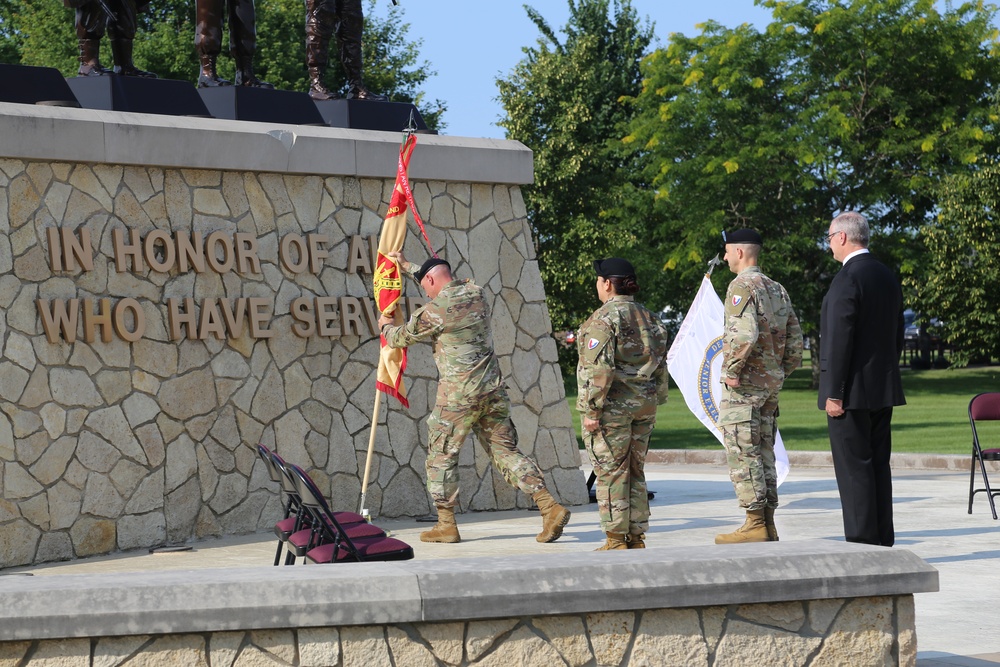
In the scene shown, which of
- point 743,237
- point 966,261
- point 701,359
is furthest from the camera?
point 966,261

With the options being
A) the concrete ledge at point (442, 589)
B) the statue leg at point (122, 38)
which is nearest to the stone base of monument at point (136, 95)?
the statue leg at point (122, 38)

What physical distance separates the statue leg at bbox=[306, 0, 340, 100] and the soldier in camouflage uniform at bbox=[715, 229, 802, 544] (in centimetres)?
452

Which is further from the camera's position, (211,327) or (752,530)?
(211,327)

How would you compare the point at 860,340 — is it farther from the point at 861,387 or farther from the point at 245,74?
the point at 245,74

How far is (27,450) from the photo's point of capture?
9320mm

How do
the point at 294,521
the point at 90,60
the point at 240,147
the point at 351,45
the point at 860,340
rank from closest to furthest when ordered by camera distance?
the point at 294,521 → the point at 860,340 → the point at 240,147 → the point at 90,60 → the point at 351,45

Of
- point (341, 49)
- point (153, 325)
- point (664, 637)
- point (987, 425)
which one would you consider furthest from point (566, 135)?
point (664, 637)

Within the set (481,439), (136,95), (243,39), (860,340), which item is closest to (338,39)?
(243,39)

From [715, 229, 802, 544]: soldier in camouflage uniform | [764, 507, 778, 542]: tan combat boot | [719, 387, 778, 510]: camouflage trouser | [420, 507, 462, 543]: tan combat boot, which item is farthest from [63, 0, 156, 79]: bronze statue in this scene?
[764, 507, 778, 542]: tan combat boot

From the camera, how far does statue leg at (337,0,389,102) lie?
40.4 feet

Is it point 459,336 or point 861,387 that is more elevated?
point 459,336

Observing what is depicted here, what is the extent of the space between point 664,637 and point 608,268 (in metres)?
3.87

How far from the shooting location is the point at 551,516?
9.69 meters

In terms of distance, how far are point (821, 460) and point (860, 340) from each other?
9.07 m
